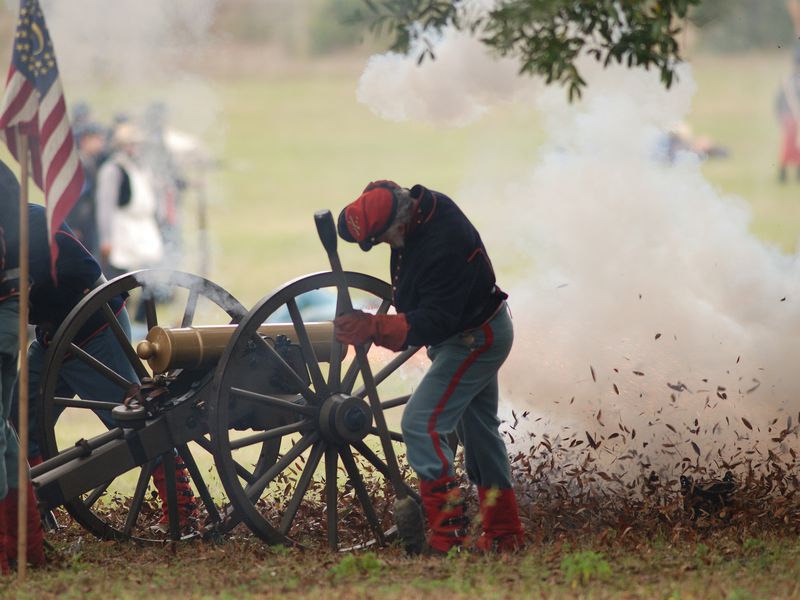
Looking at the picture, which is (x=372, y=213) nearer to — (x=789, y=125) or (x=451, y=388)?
(x=451, y=388)

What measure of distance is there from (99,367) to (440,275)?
1.78 meters

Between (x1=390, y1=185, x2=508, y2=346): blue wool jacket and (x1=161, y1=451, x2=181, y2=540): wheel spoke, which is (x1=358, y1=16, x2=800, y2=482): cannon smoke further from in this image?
(x1=161, y1=451, x2=181, y2=540): wheel spoke

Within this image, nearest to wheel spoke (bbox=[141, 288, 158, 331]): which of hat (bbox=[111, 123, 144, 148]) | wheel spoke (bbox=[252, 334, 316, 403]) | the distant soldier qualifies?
wheel spoke (bbox=[252, 334, 316, 403])

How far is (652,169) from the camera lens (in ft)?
25.9

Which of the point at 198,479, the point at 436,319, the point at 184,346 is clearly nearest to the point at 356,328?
the point at 436,319

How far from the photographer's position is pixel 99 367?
20.6ft

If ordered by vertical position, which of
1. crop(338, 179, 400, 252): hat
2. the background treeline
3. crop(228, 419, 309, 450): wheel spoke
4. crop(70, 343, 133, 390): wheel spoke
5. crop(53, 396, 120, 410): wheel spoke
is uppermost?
the background treeline

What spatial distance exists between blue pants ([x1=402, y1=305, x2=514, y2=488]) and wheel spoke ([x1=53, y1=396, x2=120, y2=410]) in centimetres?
151

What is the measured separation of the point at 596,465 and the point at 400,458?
1.06 m

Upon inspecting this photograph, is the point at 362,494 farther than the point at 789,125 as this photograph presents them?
No

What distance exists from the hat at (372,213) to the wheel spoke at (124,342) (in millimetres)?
A: 1315

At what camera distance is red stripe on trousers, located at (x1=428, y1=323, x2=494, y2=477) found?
563 cm

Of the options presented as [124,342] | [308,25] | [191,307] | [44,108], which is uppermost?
[308,25]

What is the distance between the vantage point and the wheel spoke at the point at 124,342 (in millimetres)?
6277
